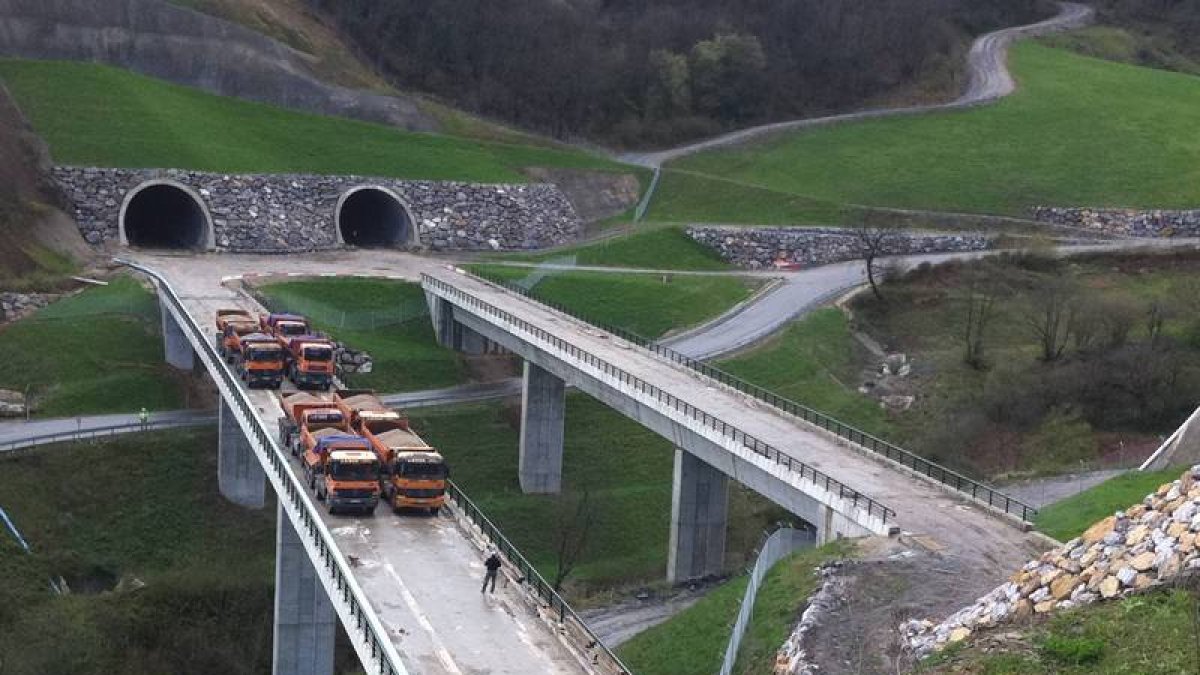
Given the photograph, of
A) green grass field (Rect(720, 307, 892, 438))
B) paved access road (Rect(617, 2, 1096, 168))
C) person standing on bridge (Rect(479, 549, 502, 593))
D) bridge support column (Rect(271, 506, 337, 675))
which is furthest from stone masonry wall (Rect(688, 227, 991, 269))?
person standing on bridge (Rect(479, 549, 502, 593))

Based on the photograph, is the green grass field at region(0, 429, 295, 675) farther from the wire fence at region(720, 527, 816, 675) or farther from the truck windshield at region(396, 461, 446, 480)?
the wire fence at region(720, 527, 816, 675)

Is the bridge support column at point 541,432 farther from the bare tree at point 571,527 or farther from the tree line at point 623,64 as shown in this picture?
the tree line at point 623,64

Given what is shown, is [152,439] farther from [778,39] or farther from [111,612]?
[778,39]

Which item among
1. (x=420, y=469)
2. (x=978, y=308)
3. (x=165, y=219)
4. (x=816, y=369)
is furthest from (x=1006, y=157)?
(x=420, y=469)

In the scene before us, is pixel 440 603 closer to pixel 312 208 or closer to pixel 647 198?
pixel 312 208

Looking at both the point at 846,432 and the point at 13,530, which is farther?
the point at 846,432

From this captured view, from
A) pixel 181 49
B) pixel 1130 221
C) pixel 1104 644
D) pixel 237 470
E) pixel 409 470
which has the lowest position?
pixel 237 470

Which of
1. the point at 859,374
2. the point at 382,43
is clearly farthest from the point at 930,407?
the point at 382,43
